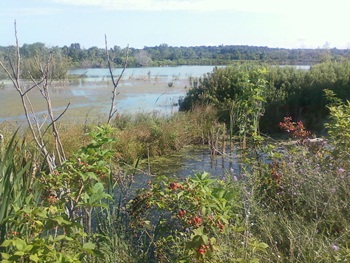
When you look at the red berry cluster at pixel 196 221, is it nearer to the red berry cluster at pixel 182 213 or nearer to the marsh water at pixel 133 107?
the red berry cluster at pixel 182 213

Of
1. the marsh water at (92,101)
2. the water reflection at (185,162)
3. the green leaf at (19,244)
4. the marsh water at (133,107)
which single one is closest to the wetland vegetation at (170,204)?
the green leaf at (19,244)

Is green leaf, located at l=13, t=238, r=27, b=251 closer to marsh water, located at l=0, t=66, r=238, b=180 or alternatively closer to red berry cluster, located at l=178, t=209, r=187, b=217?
red berry cluster, located at l=178, t=209, r=187, b=217

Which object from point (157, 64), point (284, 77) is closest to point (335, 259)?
point (284, 77)

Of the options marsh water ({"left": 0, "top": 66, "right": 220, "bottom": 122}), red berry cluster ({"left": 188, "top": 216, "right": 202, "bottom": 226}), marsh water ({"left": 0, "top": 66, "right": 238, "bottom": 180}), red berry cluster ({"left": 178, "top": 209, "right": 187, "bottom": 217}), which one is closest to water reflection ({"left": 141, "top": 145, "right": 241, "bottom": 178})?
marsh water ({"left": 0, "top": 66, "right": 238, "bottom": 180})

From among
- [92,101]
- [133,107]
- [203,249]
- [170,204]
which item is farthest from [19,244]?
[92,101]

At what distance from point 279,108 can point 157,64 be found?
45.0 metres

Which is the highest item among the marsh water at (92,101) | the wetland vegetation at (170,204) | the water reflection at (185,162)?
the wetland vegetation at (170,204)

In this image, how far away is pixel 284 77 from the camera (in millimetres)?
15133

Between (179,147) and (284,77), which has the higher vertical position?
(284,77)

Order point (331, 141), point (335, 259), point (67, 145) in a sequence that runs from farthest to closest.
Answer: point (67, 145), point (331, 141), point (335, 259)

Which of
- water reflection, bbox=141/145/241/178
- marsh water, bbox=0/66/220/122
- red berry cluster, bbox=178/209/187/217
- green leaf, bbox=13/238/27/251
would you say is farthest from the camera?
marsh water, bbox=0/66/220/122

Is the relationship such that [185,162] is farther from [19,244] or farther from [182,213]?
[19,244]

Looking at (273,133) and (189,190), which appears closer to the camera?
(189,190)

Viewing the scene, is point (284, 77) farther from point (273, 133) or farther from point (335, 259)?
point (335, 259)
